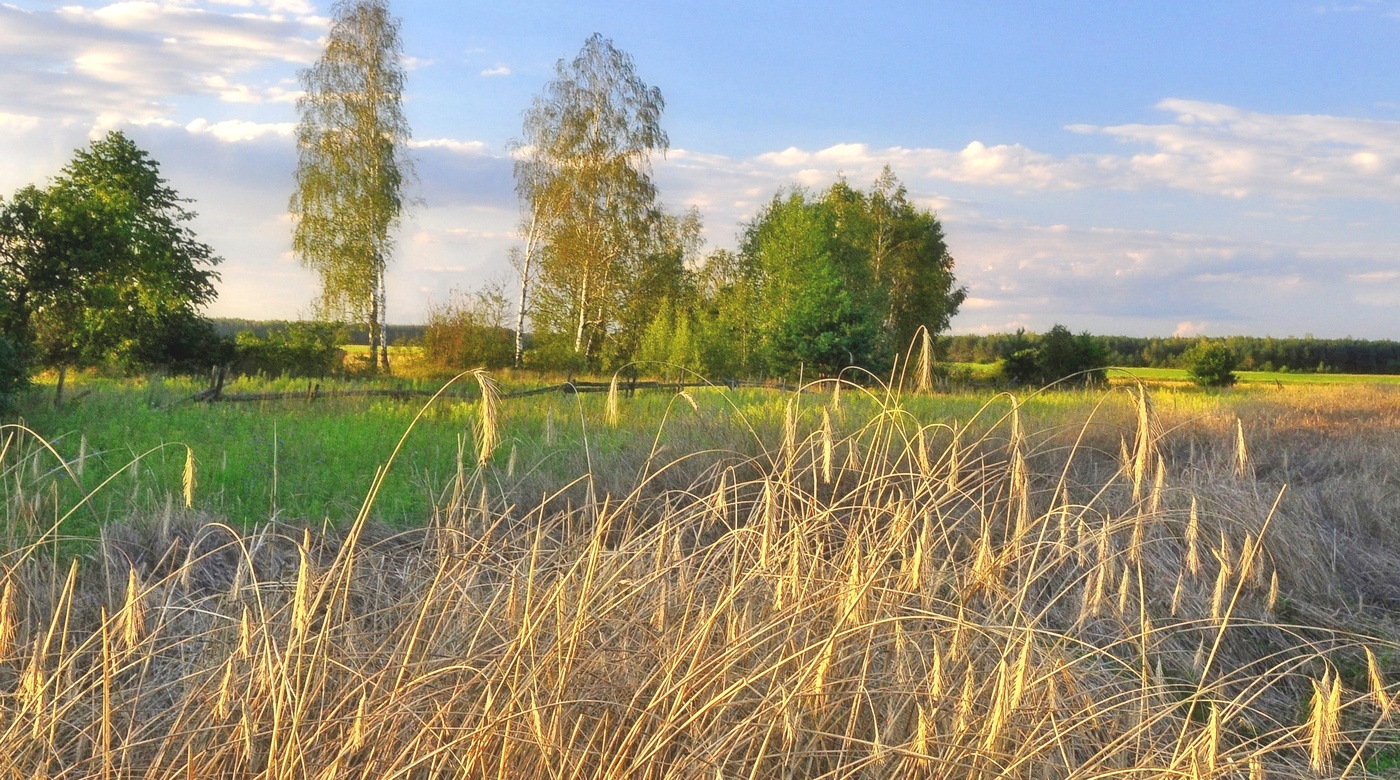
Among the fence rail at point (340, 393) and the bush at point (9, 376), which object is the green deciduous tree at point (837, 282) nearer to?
the fence rail at point (340, 393)

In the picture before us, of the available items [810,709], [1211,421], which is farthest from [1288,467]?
[810,709]

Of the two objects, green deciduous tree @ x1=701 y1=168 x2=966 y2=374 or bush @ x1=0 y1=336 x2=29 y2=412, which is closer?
bush @ x1=0 y1=336 x2=29 y2=412

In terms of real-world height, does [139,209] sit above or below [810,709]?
above

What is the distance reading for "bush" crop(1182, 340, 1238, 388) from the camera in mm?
29806

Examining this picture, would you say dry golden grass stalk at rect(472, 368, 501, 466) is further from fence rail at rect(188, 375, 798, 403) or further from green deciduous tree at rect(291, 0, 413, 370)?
green deciduous tree at rect(291, 0, 413, 370)

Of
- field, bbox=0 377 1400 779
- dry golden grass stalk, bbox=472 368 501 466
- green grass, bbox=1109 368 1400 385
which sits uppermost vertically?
dry golden grass stalk, bbox=472 368 501 466

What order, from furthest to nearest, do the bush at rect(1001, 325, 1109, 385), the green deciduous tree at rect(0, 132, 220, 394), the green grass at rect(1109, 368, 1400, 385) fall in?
the green grass at rect(1109, 368, 1400, 385) → the bush at rect(1001, 325, 1109, 385) → the green deciduous tree at rect(0, 132, 220, 394)

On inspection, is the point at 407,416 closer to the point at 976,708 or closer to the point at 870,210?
the point at 976,708

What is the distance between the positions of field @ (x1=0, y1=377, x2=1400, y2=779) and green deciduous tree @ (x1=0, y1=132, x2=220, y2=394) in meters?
7.49

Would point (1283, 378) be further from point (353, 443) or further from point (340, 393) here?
point (353, 443)

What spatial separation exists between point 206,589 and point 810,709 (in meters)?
3.48

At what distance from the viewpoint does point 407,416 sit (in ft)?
36.1

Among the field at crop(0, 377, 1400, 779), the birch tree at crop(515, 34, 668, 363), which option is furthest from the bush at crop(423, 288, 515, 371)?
the field at crop(0, 377, 1400, 779)

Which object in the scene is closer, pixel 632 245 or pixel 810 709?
pixel 810 709
